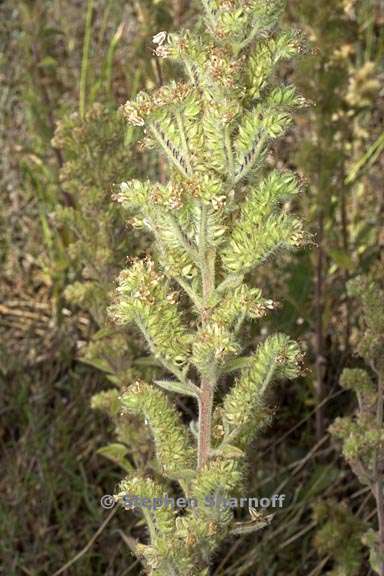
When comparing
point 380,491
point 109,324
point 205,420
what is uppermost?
point 109,324

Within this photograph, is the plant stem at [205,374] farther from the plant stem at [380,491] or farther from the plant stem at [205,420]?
the plant stem at [380,491]

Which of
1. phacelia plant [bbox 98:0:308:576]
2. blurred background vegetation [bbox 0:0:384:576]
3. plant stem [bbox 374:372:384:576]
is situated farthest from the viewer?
blurred background vegetation [bbox 0:0:384:576]

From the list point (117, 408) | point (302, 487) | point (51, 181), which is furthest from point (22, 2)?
point (302, 487)

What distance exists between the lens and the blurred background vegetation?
2473 mm

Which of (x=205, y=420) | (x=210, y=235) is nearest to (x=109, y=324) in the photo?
(x=205, y=420)

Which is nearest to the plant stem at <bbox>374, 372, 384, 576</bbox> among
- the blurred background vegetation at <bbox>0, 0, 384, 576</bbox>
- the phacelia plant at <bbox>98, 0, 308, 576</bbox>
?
the blurred background vegetation at <bbox>0, 0, 384, 576</bbox>

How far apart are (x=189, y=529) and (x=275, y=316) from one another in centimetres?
179

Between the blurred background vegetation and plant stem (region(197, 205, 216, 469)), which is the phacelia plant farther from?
the blurred background vegetation

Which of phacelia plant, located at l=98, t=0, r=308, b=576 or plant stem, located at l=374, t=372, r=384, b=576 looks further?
plant stem, located at l=374, t=372, r=384, b=576

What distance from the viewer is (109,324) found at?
7.68ft

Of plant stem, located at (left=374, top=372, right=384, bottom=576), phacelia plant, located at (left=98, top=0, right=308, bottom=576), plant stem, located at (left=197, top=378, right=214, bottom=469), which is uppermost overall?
phacelia plant, located at (left=98, top=0, right=308, bottom=576)

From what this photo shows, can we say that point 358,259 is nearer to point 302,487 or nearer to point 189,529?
point 302,487

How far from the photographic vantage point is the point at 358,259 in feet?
11.5

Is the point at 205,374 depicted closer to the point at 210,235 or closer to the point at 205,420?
the point at 205,420
